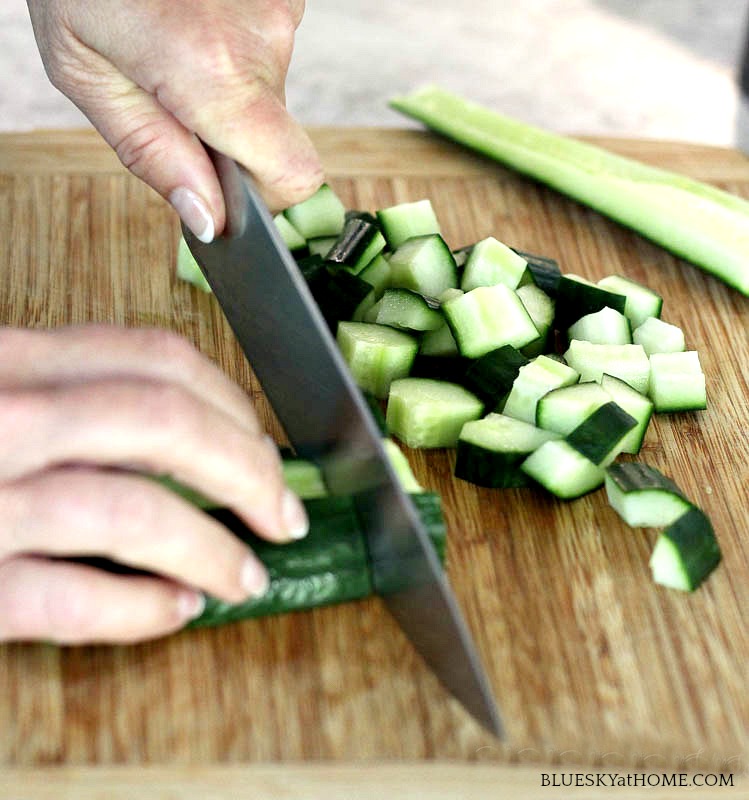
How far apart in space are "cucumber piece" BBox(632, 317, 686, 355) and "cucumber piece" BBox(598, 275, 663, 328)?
2.3 inches

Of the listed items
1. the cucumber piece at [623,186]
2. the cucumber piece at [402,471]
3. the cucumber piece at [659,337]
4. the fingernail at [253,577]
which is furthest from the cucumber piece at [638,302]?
the fingernail at [253,577]

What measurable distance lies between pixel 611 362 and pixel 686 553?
641 millimetres

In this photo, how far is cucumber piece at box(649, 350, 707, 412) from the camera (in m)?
2.99

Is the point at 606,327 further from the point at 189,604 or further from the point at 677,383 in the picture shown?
the point at 189,604

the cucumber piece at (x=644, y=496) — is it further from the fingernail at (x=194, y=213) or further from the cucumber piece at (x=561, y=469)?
the fingernail at (x=194, y=213)

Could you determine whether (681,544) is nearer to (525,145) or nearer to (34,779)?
(34,779)

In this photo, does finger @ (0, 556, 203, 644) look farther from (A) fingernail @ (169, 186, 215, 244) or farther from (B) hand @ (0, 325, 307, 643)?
(A) fingernail @ (169, 186, 215, 244)

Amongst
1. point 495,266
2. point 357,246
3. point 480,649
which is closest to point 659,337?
point 495,266

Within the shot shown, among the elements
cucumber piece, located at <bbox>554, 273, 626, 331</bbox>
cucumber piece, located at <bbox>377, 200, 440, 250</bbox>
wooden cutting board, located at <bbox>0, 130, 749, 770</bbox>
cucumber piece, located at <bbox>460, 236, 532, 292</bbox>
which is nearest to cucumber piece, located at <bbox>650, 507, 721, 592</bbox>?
wooden cutting board, located at <bbox>0, 130, 749, 770</bbox>

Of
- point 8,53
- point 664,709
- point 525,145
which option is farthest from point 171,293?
point 8,53

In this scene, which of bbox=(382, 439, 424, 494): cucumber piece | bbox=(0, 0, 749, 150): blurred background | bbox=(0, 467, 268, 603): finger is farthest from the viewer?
bbox=(0, 0, 749, 150): blurred background

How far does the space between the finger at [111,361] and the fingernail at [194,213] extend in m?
0.61

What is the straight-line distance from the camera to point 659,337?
316 centimetres

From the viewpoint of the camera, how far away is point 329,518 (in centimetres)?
242
